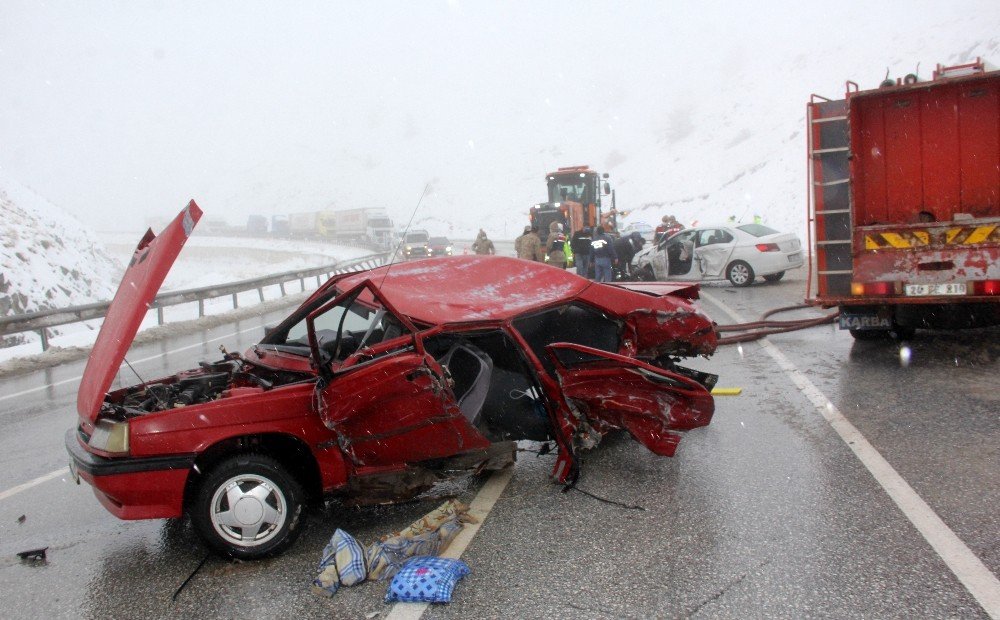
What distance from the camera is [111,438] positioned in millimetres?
3818

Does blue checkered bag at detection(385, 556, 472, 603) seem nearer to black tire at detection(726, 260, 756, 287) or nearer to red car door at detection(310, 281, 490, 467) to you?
red car door at detection(310, 281, 490, 467)

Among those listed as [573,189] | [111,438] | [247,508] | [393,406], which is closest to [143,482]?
[111,438]

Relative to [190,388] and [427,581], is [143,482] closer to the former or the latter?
[190,388]

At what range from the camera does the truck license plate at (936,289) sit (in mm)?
7297

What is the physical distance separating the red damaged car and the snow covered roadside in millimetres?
9433

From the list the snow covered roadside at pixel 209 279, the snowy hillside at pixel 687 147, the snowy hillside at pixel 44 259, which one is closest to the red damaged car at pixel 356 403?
the snow covered roadside at pixel 209 279

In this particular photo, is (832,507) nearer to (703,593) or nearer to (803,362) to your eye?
(703,593)

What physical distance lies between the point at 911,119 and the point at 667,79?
9303cm

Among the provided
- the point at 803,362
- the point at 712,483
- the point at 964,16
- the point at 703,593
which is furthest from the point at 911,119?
the point at 964,16

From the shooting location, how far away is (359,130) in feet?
427

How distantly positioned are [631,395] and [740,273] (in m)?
12.5

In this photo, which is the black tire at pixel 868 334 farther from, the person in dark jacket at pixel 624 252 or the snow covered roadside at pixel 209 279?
the snow covered roadside at pixel 209 279

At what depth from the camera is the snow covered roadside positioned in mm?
13609

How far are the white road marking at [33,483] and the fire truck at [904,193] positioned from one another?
7.23 meters
